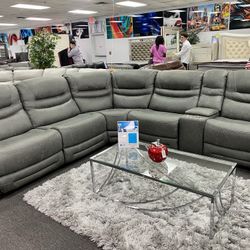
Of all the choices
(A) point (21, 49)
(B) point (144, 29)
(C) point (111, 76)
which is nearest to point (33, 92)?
(C) point (111, 76)

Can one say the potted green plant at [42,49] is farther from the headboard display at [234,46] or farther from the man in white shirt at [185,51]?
the headboard display at [234,46]

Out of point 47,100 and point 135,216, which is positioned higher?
point 47,100

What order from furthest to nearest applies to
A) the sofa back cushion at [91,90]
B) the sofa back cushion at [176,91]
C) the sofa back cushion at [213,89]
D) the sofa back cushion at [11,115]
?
the sofa back cushion at [91,90] → the sofa back cushion at [176,91] → the sofa back cushion at [213,89] → the sofa back cushion at [11,115]

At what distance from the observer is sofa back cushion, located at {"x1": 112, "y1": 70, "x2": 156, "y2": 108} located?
11.3 feet

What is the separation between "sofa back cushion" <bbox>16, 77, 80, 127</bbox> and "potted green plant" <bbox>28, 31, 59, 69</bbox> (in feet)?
6.46

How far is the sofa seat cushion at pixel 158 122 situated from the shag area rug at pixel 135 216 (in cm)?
75

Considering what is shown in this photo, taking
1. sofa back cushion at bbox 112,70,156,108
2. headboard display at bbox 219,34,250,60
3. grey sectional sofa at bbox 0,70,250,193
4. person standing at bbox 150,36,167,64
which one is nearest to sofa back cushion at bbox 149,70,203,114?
grey sectional sofa at bbox 0,70,250,193

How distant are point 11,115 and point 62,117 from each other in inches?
23.4

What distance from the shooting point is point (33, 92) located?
112 inches

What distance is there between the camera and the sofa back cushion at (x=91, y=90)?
332 centimetres

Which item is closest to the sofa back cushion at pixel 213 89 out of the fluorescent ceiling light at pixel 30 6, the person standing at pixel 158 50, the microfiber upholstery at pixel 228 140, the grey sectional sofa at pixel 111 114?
the grey sectional sofa at pixel 111 114

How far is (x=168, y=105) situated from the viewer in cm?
320

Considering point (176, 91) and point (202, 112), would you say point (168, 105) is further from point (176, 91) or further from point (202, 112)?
point (202, 112)

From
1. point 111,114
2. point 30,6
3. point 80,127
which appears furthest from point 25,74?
point 30,6
